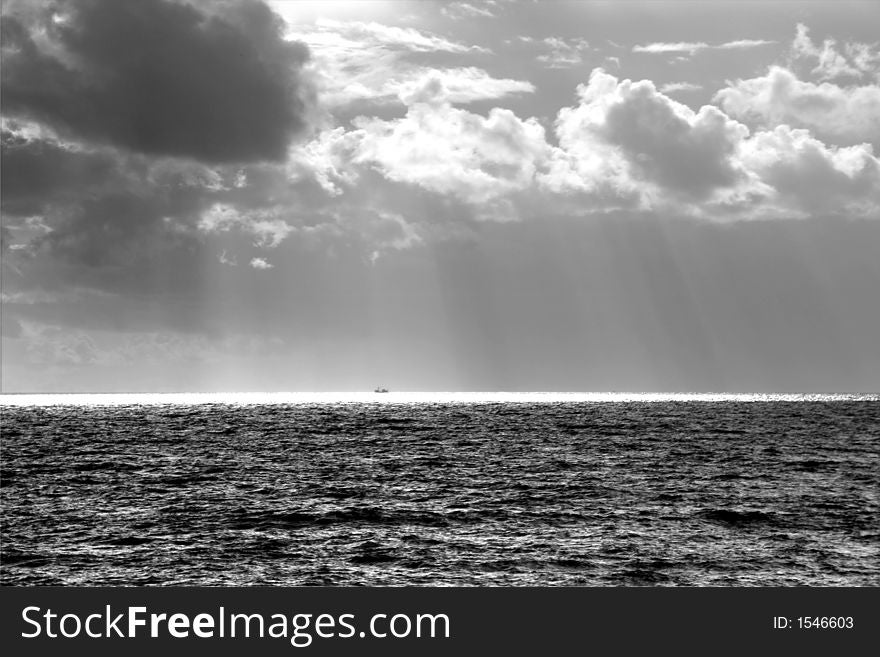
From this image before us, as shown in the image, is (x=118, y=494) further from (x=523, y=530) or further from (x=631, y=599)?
(x=631, y=599)

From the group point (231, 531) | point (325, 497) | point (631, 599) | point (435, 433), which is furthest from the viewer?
point (435, 433)

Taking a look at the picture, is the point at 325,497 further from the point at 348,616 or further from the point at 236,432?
the point at 236,432

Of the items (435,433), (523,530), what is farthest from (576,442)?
(523,530)

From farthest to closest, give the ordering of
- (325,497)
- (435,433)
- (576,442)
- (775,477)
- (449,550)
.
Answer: (435,433), (576,442), (775,477), (325,497), (449,550)

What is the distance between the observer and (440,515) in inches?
1780

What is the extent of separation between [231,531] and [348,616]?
23262mm

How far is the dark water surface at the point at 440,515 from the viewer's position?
109 ft

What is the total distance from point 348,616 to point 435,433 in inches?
3707

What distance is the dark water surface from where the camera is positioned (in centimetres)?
3334

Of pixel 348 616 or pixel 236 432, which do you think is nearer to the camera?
pixel 348 616

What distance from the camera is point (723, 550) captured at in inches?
1447

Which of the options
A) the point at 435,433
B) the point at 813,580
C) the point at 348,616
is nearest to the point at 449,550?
the point at 813,580

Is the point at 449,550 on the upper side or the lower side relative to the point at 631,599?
lower

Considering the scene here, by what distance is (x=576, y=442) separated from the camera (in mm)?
95750
